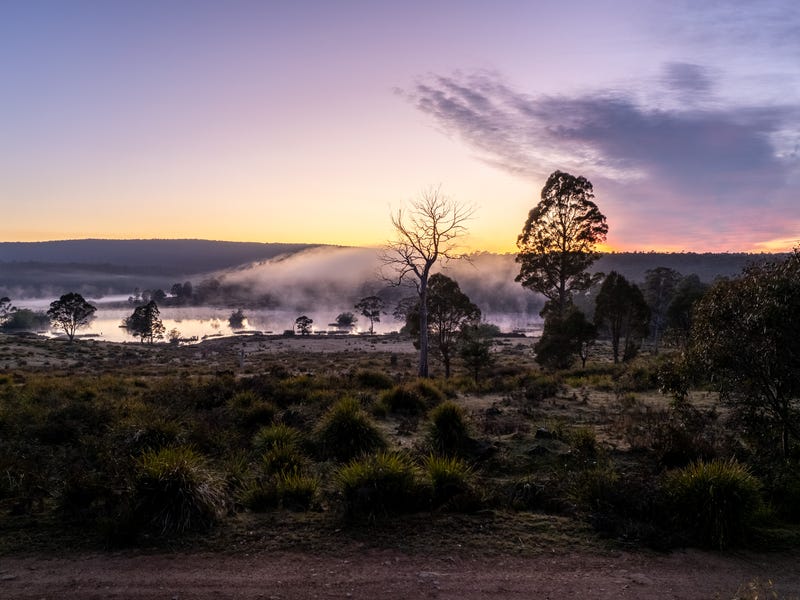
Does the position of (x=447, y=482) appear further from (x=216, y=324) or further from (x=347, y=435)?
(x=216, y=324)

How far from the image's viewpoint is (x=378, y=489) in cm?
756

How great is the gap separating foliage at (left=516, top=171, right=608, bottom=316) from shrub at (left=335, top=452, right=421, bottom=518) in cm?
3016

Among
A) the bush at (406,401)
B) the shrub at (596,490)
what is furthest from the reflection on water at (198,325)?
the shrub at (596,490)

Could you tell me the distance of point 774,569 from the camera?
6.11m

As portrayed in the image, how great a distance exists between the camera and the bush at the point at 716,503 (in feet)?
22.0

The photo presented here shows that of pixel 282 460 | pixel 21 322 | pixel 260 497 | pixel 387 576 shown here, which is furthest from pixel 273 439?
pixel 21 322

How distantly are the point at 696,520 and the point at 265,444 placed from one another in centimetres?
774

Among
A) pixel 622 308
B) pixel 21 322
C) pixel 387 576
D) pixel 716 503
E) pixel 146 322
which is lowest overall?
pixel 21 322

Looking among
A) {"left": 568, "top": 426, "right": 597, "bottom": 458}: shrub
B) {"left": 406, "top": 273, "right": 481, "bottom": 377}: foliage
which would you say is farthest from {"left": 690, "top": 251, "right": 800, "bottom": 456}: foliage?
{"left": 406, "top": 273, "right": 481, "bottom": 377}: foliage

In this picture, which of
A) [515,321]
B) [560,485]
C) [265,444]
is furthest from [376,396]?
[515,321]

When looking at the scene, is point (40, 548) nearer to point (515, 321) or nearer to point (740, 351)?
point (740, 351)

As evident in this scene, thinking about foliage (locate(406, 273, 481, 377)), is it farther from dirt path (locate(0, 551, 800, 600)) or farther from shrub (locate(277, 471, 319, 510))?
dirt path (locate(0, 551, 800, 600))

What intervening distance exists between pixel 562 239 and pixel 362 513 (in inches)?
1251

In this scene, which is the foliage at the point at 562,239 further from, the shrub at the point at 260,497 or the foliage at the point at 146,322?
the foliage at the point at 146,322
